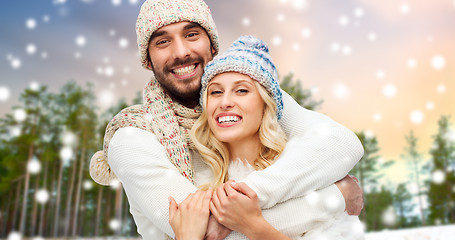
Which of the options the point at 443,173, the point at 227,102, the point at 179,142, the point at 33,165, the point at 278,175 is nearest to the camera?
the point at 278,175

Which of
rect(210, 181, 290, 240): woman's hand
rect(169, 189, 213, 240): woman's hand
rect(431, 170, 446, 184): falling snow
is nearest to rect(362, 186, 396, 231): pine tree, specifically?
rect(431, 170, 446, 184): falling snow

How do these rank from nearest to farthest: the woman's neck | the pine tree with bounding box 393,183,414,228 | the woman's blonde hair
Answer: the woman's blonde hair
the woman's neck
the pine tree with bounding box 393,183,414,228

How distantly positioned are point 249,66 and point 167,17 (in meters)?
0.83

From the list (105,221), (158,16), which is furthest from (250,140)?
(105,221)

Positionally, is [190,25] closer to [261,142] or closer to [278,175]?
[261,142]

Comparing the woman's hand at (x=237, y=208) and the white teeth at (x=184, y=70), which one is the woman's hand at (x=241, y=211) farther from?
the white teeth at (x=184, y=70)

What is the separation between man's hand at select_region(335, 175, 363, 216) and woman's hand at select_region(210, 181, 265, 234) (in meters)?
0.70

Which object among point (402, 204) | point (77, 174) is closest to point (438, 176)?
point (402, 204)

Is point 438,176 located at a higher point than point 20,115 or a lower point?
lower

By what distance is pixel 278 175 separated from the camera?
2023 millimetres

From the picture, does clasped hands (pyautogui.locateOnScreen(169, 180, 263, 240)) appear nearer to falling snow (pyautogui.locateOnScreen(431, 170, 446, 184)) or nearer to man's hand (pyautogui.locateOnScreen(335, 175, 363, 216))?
man's hand (pyautogui.locateOnScreen(335, 175, 363, 216))

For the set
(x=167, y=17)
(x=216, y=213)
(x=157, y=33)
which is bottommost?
(x=216, y=213)

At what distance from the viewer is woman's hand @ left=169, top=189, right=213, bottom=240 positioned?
1.88m

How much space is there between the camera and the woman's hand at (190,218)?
1.88 m
